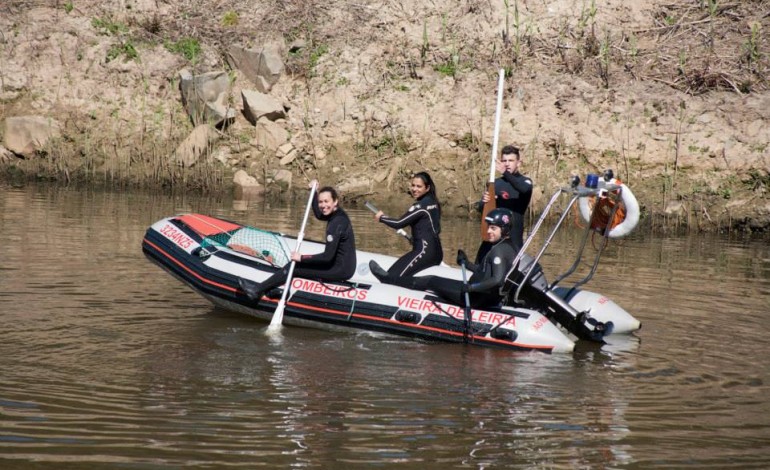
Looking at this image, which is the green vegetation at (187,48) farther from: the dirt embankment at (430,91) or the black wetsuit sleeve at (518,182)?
the black wetsuit sleeve at (518,182)

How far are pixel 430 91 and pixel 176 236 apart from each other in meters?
10.8

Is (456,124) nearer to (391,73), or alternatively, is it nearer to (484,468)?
(391,73)

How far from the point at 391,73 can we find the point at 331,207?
1188 centimetres

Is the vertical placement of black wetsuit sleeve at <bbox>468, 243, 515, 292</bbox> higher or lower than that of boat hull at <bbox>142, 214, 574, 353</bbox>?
higher

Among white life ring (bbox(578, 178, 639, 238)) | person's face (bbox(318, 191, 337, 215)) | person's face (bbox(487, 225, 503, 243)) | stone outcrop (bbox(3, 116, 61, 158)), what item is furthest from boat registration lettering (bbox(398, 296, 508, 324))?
stone outcrop (bbox(3, 116, 61, 158))

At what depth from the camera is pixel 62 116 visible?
21.1 metres

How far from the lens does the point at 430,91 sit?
20.9 metres

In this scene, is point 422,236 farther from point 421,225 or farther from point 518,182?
point 518,182

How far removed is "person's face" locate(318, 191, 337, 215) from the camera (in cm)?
988

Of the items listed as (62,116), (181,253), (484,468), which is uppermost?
(62,116)

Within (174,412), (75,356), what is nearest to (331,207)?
(75,356)

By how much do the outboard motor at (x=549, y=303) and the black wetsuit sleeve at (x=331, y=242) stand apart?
1.63 metres

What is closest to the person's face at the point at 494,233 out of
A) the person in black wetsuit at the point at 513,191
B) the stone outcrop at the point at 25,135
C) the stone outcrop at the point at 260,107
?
the person in black wetsuit at the point at 513,191

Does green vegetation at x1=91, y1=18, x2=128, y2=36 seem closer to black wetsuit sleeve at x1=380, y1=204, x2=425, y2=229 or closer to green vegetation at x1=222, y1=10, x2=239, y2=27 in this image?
green vegetation at x1=222, y1=10, x2=239, y2=27
